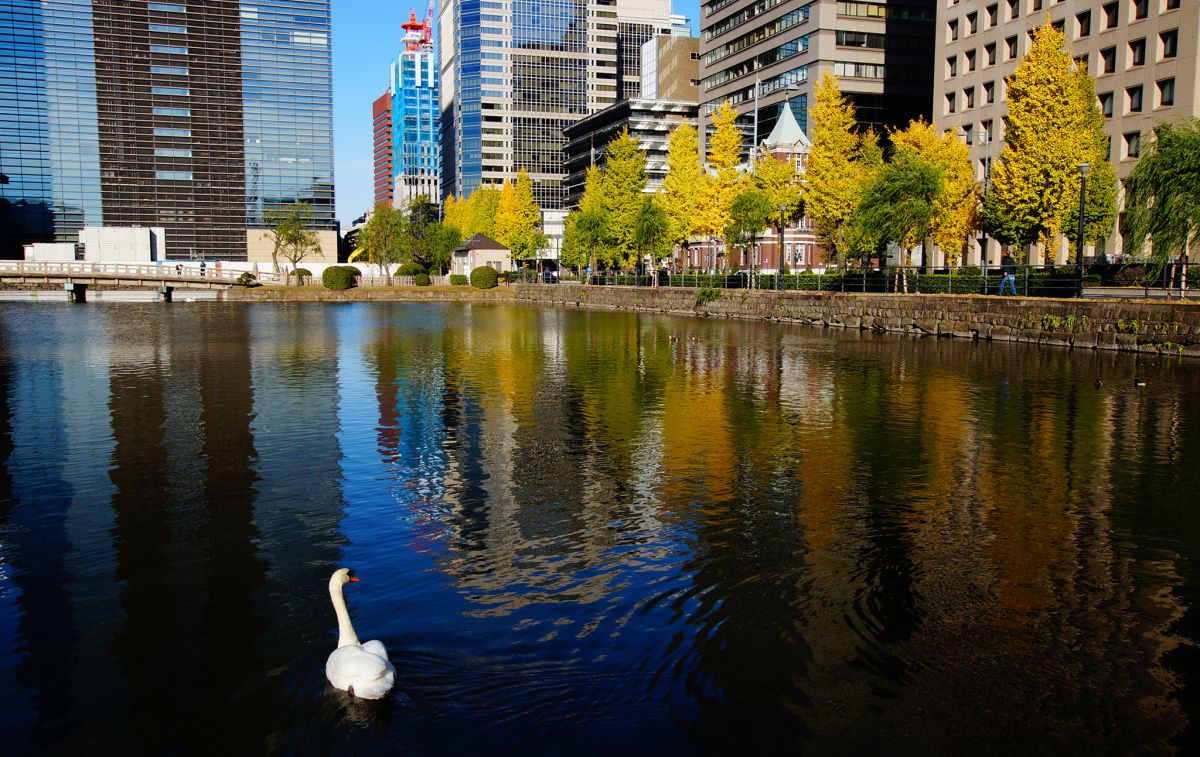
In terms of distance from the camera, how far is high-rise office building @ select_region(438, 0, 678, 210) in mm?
184750

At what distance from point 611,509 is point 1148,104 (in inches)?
2598

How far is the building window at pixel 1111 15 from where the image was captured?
67062 millimetres

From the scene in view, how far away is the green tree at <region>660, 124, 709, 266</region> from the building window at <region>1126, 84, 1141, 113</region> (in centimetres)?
3095

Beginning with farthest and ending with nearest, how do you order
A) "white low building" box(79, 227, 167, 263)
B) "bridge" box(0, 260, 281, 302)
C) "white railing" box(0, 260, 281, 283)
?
1. "white low building" box(79, 227, 167, 263)
2. "white railing" box(0, 260, 281, 283)
3. "bridge" box(0, 260, 281, 302)

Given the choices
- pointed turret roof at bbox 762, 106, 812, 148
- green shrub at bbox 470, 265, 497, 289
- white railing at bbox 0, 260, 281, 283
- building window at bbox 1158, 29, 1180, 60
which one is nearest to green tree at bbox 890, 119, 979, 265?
building window at bbox 1158, 29, 1180, 60

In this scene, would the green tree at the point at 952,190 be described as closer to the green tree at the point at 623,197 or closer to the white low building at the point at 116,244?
the green tree at the point at 623,197

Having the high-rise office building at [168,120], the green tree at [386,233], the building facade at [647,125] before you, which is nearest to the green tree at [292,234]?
the green tree at [386,233]

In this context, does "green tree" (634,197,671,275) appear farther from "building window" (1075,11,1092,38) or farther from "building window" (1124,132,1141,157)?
"building window" (1075,11,1092,38)

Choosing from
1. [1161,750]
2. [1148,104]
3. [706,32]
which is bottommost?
[1161,750]

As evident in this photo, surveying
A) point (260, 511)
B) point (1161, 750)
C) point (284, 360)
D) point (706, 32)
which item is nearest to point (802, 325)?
point (284, 360)

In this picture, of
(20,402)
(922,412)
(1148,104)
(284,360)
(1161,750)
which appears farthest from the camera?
(1148,104)

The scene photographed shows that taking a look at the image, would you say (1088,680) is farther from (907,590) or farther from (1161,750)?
(907,590)

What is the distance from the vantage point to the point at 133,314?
68000mm

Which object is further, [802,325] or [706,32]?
[706,32]
